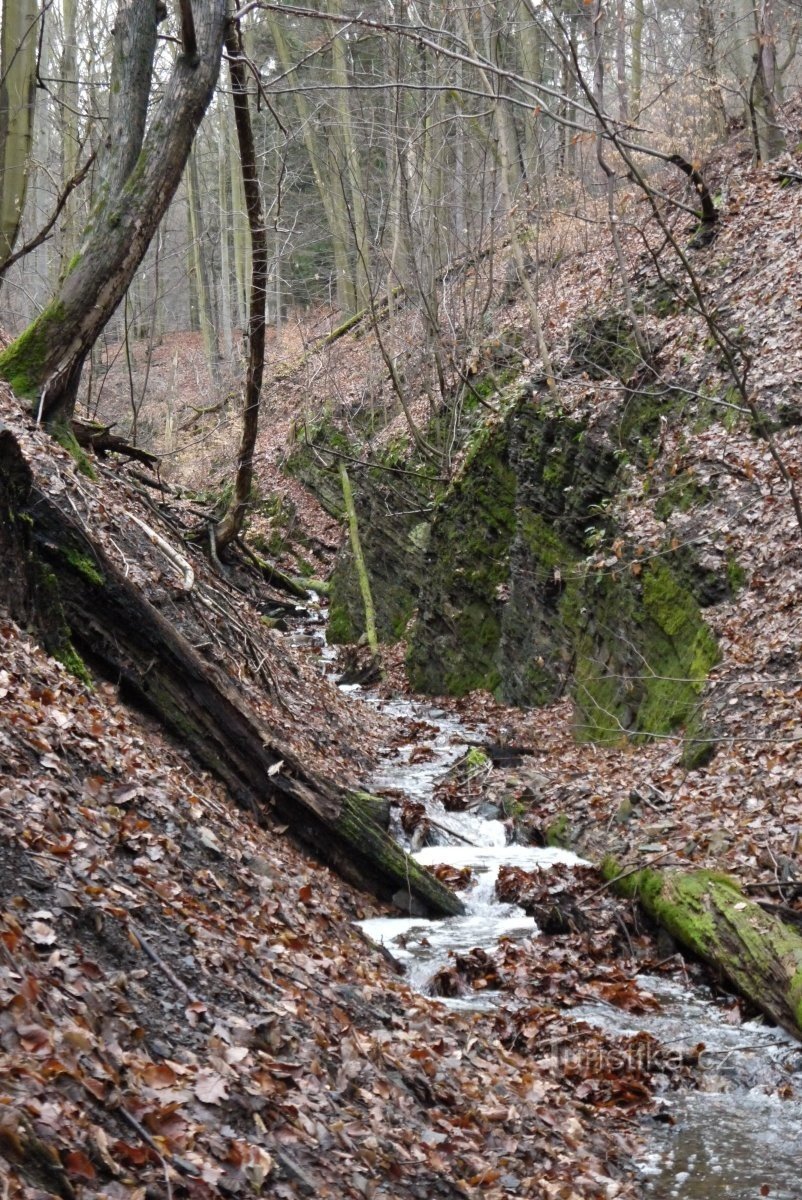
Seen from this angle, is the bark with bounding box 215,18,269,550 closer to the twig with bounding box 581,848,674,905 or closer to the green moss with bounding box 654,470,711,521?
the green moss with bounding box 654,470,711,521

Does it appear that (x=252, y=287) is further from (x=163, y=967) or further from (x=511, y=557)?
(x=163, y=967)

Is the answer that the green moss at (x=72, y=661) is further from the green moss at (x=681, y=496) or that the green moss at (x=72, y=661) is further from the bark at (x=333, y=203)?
the bark at (x=333, y=203)

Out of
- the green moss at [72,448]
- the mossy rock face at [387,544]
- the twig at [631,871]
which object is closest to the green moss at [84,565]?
the green moss at [72,448]

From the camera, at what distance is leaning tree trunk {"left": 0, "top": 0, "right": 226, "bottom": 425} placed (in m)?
8.80

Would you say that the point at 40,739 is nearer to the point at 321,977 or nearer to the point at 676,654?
the point at 321,977

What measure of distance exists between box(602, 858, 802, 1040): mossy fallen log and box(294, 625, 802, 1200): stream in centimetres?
21

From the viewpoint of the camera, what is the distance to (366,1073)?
4496 millimetres

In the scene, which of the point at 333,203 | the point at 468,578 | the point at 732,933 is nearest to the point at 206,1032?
the point at 732,933

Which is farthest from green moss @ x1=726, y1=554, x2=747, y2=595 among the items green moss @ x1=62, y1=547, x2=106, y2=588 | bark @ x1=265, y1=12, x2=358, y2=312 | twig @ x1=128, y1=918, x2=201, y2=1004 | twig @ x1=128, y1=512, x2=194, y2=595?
bark @ x1=265, y1=12, x2=358, y2=312

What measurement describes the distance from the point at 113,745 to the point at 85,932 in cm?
226

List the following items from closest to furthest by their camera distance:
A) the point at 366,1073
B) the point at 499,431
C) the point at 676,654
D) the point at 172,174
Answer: the point at 366,1073 < the point at 172,174 < the point at 676,654 < the point at 499,431

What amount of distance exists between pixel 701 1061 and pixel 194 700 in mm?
4463

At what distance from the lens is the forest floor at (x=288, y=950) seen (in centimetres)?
339

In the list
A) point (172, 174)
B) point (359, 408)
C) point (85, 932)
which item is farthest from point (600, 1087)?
point (359, 408)
